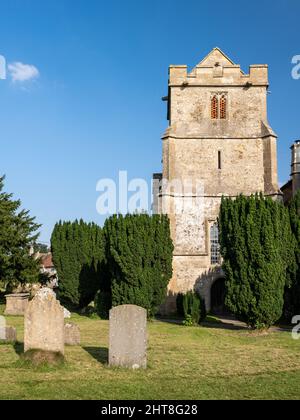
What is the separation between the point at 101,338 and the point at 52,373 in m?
6.82

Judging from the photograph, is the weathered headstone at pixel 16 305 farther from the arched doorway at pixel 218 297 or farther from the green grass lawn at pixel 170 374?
the arched doorway at pixel 218 297

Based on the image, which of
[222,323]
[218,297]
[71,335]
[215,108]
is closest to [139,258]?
[222,323]

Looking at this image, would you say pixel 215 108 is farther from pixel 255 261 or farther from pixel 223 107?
pixel 255 261

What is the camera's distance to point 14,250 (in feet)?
106

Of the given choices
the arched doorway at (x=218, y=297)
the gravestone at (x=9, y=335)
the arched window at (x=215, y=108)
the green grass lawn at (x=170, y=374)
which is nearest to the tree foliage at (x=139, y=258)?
the arched doorway at (x=218, y=297)

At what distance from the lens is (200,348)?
15.2 m

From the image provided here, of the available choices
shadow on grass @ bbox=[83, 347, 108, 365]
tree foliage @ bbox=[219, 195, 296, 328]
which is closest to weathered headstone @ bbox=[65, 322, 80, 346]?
shadow on grass @ bbox=[83, 347, 108, 365]

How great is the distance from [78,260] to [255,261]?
13.7 metres

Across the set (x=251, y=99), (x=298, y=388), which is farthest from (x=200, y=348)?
(x=251, y=99)

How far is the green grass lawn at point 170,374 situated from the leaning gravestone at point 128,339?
1.00 ft

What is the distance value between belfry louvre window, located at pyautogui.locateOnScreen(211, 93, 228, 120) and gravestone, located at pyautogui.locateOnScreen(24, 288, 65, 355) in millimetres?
22195

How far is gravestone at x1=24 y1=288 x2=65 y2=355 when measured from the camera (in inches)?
432

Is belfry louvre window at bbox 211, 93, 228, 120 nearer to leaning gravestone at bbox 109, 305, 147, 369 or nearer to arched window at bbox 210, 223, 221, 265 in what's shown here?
arched window at bbox 210, 223, 221, 265
